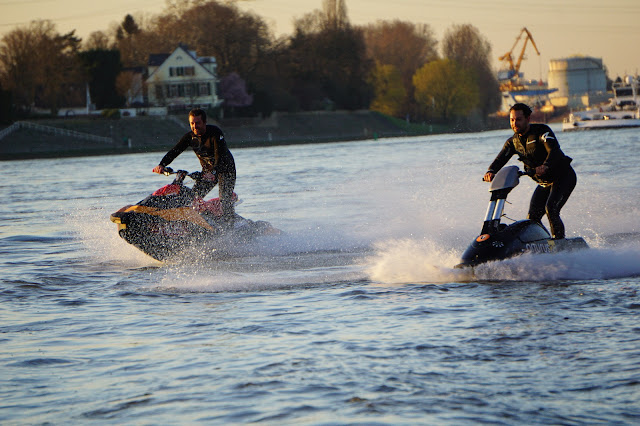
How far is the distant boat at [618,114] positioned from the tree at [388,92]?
25.0m

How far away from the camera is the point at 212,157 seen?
11.4 m

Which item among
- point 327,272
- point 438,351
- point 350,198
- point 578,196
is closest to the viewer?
point 438,351

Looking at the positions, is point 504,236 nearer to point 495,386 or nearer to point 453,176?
point 495,386

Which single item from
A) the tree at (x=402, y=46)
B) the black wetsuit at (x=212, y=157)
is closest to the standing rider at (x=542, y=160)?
the black wetsuit at (x=212, y=157)

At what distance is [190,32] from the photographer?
332ft

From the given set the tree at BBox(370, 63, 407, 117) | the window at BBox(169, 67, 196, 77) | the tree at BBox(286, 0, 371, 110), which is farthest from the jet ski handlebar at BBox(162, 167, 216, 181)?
the tree at BBox(370, 63, 407, 117)

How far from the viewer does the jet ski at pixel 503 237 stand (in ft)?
28.4

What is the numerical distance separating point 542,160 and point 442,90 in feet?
313

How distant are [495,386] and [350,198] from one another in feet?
48.6

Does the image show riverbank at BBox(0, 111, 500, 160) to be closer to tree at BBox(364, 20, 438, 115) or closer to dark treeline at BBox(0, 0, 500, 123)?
dark treeline at BBox(0, 0, 500, 123)

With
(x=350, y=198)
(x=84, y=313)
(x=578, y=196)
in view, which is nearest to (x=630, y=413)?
(x=84, y=313)

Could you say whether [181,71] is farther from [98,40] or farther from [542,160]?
[542,160]

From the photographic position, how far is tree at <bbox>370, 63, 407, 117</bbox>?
102 metres

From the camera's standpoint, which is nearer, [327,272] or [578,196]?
[327,272]
